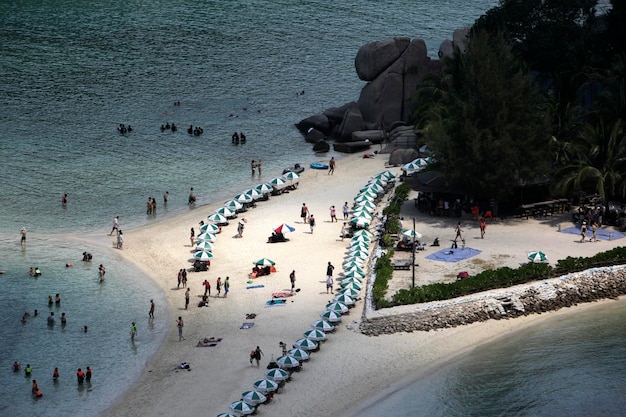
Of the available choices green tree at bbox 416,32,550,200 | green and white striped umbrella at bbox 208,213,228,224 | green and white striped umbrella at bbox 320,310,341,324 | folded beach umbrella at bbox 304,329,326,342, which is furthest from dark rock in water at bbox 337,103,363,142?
folded beach umbrella at bbox 304,329,326,342

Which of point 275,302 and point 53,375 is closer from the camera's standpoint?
point 53,375

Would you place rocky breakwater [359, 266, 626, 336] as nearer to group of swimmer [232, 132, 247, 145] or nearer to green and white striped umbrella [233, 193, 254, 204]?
green and white striped umbrella [233, 193, 254, 204]

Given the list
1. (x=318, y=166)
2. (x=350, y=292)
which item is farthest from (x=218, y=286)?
(x=318, y=166)

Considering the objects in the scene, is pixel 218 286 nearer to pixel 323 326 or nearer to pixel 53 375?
pixel 323 326

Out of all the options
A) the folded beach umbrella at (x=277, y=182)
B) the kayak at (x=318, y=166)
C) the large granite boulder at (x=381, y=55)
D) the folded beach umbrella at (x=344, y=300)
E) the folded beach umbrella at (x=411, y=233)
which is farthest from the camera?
the large granite boulder at (x=381, y=55)

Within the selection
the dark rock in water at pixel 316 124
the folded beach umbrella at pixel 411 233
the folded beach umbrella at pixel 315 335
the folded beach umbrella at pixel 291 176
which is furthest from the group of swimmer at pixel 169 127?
the folded beach umbrella at pixel 315 335

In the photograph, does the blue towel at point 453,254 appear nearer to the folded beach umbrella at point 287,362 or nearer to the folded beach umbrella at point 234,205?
the folded beach umbrella at point 287,362

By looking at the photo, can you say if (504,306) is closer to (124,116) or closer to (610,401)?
(610,401)
